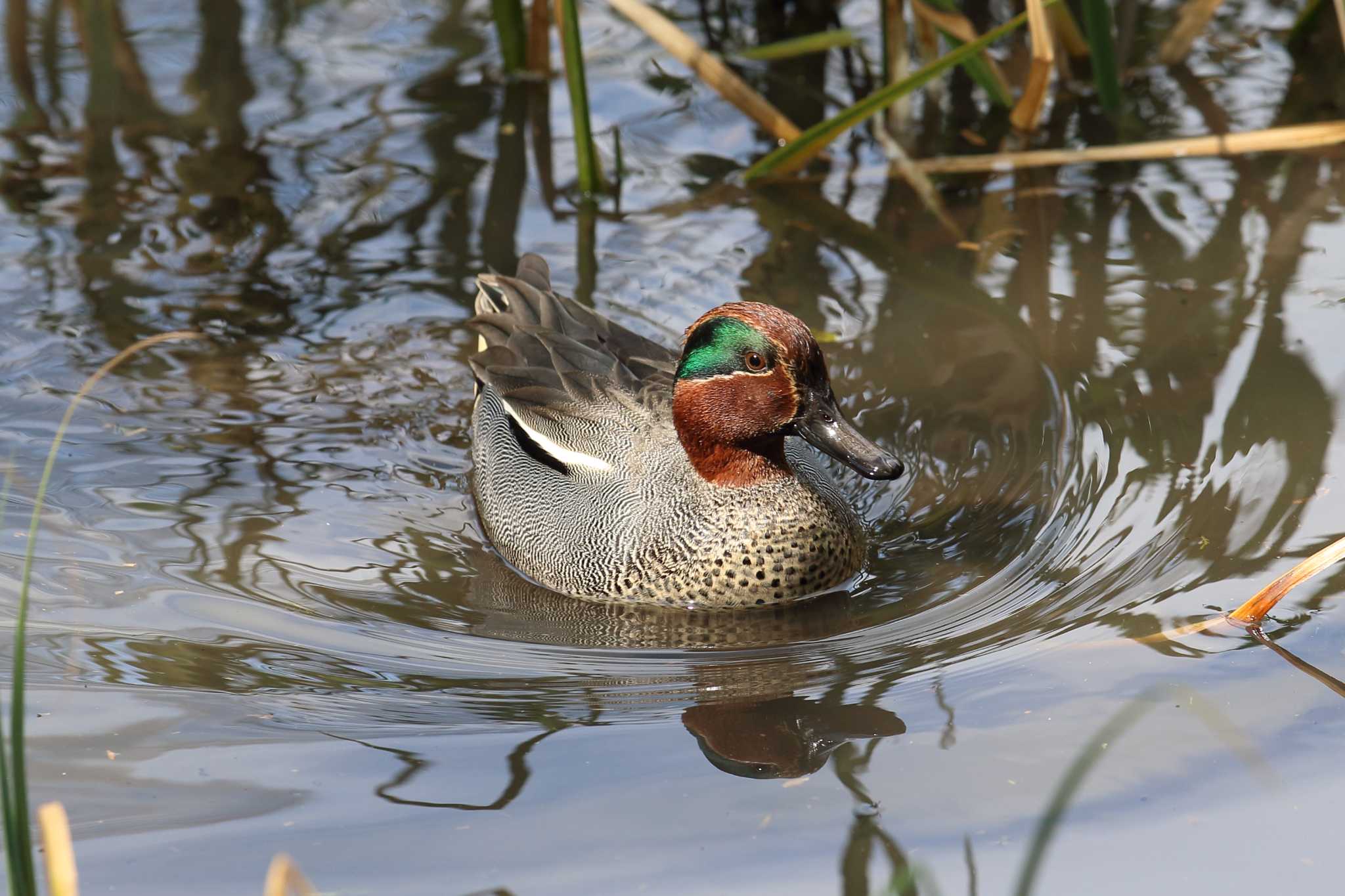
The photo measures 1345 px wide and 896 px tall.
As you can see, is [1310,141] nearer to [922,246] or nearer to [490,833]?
[922,246]

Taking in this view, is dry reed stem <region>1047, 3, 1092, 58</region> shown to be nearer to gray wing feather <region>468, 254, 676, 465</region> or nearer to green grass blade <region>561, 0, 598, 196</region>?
green grass blade <region>561, 0, 598, 196</region>

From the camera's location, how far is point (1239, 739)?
153 inches

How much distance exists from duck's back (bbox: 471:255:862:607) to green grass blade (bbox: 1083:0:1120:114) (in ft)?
8.42

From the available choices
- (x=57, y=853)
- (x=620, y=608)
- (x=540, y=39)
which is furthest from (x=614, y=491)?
(x=540, y=39)

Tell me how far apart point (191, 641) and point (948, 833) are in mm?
2315

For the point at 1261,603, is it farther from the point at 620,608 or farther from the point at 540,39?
the point at 540,39

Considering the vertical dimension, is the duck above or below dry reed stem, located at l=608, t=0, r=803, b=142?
below

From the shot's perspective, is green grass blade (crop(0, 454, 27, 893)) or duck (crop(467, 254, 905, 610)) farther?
duck (crop(467, 254, 905, 610))

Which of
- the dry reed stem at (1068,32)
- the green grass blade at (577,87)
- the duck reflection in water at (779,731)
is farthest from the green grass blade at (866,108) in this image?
the duck reflection in water at (779,731)

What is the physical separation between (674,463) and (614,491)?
0.79 feet

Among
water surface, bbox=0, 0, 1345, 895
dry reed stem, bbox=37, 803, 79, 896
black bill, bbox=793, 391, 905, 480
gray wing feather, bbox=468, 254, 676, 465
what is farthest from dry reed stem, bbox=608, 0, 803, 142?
dry reed stem, bbox=37, 803, 79, 896

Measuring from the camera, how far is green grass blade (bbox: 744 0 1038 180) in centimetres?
593

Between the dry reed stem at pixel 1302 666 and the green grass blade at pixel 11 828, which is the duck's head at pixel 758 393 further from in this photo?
the green grass blade at pixel 11 828

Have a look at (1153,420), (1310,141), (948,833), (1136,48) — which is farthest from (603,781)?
(1136,48)
